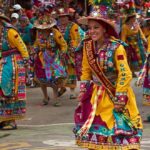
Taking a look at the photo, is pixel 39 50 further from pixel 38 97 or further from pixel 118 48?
pixel 118 48

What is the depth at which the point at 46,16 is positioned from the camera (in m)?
13.4

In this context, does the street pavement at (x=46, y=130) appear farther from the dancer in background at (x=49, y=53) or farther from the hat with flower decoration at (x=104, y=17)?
the hat with flower decoration at (x=104, y=17)

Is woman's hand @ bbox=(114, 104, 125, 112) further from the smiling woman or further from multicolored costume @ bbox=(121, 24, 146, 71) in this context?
multicolored costume @ bbox=(121, 24, 146, 71)

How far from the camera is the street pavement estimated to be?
8.88m

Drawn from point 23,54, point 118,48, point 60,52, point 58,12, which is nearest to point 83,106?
point 118,48

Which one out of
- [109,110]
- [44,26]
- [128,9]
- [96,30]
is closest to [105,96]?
[109,110]

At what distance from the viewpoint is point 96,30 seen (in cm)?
696

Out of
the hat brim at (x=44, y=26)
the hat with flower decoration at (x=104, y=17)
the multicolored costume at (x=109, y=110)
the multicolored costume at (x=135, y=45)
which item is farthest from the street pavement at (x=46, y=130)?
the hat with flower decoration at (x=104, y=17)

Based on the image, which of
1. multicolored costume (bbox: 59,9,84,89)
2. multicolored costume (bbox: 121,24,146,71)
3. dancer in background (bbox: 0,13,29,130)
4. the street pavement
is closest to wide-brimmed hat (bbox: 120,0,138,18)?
multicolored costume (bbox: 121,24,146,71)

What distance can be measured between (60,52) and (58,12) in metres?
1.41

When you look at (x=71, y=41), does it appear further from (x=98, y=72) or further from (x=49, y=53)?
(x=98, y=72)

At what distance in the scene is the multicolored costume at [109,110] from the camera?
6.72 meters

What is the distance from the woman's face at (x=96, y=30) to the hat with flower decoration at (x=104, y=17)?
0.04 meters

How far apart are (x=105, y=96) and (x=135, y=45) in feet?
24.1
